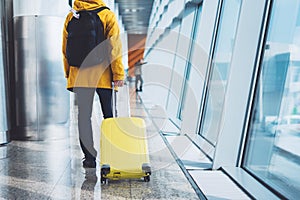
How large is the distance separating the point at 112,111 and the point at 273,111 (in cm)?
133

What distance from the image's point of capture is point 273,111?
7.50 feet

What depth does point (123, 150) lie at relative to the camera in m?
2.20

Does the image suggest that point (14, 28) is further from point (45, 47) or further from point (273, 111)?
point (273, 111)

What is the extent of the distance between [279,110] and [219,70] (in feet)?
4.84

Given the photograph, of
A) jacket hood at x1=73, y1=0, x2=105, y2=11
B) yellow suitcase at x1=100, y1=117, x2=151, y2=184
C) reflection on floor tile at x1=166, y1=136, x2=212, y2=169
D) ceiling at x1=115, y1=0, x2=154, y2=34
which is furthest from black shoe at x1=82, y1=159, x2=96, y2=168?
ceiling at x1=115, y1=0, x2=154, y2=34

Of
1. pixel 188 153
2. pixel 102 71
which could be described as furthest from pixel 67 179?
pixel 188 153

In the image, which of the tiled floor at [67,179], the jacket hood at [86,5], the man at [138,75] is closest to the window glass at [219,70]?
the tiled floor at [67,179]

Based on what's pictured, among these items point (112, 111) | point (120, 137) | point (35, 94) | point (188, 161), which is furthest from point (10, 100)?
point (188, 161)

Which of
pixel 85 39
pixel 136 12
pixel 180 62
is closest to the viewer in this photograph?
pixel 85 39

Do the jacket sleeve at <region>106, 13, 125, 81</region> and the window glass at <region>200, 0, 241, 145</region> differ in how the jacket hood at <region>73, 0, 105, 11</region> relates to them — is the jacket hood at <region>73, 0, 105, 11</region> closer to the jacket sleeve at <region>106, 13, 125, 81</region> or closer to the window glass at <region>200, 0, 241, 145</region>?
the jacket sleeve at <region>106, 13, 125, 81</region>

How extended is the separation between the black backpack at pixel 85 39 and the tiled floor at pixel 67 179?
0.92m

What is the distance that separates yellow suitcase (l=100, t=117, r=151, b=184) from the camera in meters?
2.13

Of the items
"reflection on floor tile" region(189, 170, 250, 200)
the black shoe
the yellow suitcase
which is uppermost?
the yellow suitcase

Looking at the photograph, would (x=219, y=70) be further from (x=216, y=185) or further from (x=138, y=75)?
(x=138, y=75)
